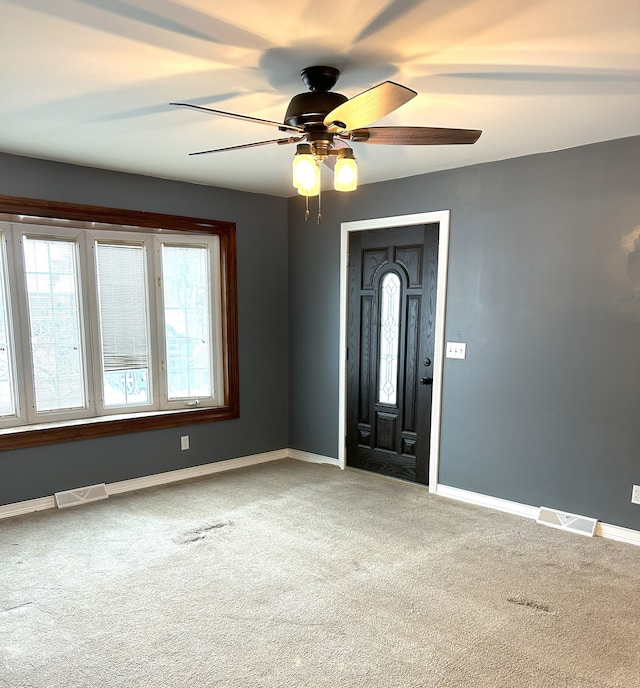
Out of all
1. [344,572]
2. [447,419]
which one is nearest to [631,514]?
[447,419]

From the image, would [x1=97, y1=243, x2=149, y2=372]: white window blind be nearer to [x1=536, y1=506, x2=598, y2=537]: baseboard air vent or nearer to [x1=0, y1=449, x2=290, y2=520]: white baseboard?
[x1=0, y1=449, x2=290, y2=520]: white baseboard

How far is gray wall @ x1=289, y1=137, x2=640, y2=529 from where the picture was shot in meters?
3.02

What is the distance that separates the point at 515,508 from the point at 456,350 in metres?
1.20

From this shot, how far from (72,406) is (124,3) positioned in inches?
117

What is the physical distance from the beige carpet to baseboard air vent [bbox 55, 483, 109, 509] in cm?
11

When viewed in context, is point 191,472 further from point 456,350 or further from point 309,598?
point 456,350

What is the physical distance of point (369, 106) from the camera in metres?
1.69

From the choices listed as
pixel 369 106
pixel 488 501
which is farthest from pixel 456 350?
pixel 369 106

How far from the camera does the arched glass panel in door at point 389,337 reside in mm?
4055

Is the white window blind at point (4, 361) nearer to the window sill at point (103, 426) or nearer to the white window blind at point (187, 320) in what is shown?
the window sill at point (103, 426)

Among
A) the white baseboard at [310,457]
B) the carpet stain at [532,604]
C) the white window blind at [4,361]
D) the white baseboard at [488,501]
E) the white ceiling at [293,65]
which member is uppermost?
the white ceiling at [293,65]

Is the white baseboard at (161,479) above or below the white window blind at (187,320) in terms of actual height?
below

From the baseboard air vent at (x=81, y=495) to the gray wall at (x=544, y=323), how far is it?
2639mm

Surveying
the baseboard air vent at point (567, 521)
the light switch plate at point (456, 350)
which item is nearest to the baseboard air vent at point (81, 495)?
the light switch plate at point (456, 350)
